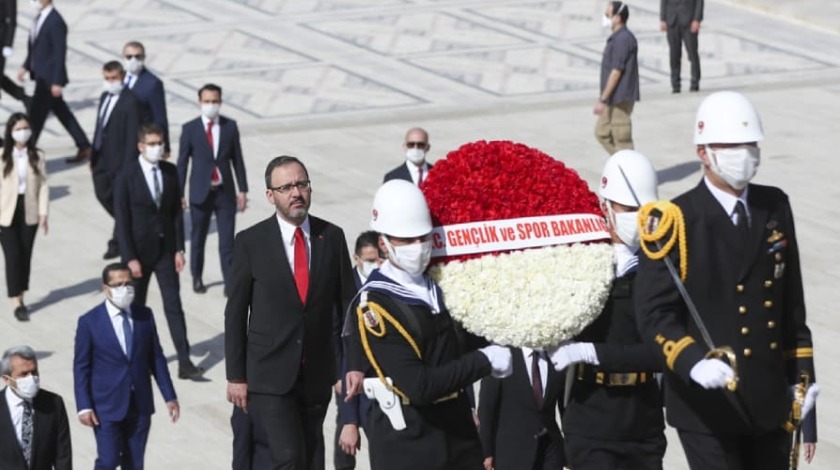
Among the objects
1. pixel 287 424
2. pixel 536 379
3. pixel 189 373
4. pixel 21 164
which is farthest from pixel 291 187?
pixel 21 164

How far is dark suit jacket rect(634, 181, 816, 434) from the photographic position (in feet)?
22.7

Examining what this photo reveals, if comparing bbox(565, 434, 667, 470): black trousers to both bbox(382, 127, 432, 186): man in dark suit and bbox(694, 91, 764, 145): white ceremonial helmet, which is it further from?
bbox(382, 127, 432, 186): man in dark suit

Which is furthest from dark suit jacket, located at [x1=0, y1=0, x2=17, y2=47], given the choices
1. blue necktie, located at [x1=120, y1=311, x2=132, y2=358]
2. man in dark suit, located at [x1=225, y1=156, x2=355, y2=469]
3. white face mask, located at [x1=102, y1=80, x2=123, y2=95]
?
man in dark suit, located at [x1=225, y1=156, x2=355, y2=469]

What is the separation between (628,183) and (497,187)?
0.50 m

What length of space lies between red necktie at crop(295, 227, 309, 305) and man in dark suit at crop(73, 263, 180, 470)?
7.26ft

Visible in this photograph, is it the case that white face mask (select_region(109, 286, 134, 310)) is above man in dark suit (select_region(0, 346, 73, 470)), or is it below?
above

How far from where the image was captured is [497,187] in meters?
7.39

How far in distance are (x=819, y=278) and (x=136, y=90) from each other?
611cm

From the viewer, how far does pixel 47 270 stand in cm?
1628

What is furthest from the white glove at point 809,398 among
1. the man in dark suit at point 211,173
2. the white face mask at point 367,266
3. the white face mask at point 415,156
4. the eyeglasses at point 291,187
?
the man in dark suit at point 211,173

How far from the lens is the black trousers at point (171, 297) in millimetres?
13688

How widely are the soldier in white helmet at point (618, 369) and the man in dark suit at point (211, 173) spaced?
7.90 m

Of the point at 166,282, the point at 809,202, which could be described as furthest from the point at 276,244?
the point at 809,202

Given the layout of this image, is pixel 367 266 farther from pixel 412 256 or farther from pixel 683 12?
pixel 683 12
